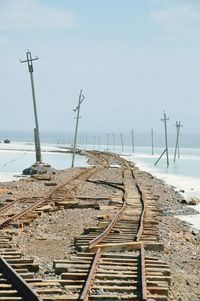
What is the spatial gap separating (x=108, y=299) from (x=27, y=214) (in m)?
9.81

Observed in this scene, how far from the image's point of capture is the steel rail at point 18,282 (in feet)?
24.1

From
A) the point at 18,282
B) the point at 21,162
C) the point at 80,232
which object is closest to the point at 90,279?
the point at 18,282

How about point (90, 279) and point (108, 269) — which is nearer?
point (90, 279)

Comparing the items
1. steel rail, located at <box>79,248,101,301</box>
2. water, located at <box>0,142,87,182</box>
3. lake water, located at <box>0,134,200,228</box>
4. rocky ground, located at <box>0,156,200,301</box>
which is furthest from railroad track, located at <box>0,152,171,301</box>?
water, located at <box>0,142,87,182</box>

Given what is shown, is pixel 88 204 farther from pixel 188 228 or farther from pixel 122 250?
pixel 122 250

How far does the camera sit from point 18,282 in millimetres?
8141

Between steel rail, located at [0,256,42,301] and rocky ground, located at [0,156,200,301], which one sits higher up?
steel rail, located at [0,256,42,301]

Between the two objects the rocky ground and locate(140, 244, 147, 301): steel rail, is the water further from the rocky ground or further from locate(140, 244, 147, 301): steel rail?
locate(140, 244, 147, 301): steel rail

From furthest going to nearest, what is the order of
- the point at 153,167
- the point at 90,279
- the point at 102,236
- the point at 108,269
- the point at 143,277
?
1. the point at 153,167
2. the point at 102,236
3. the point at 108,269
4. the point at 143,277
5. the point at 90,279

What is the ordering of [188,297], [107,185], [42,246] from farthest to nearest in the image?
[107,185], [42,246], [188,297]

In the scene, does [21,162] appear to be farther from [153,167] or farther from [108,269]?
[108,269]

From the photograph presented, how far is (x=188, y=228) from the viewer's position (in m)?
19.1

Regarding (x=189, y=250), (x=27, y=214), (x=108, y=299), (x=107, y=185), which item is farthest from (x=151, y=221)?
(x=107, y=185)

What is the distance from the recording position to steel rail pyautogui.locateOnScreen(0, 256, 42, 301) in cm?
736
